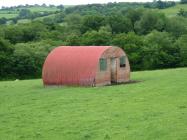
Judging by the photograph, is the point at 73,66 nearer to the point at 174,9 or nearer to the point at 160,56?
the point at 160,56

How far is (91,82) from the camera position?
116 ft

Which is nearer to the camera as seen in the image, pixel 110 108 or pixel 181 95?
pixel 110 108

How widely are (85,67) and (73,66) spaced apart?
1.03m

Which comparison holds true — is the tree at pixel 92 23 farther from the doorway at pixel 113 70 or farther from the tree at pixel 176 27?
the doorway at pixel 113 70

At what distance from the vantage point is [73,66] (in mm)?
36625

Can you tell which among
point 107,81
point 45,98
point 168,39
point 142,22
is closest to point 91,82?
point 107,81

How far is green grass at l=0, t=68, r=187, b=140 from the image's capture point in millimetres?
16672

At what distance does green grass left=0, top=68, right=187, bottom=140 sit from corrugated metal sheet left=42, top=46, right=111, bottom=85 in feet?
18.6

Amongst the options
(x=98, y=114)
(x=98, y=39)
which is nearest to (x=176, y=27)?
(x=98, y=39)

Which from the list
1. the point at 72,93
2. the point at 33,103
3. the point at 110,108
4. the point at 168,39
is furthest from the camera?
the point at 168,39

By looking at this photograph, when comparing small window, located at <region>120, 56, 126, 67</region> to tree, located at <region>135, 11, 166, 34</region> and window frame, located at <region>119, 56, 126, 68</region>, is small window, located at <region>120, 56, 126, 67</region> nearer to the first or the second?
window frame, located at <region>119, 56, 126, 68</region>

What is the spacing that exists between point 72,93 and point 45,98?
8.80 feet

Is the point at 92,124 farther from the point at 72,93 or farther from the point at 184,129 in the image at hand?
the point at 72,93

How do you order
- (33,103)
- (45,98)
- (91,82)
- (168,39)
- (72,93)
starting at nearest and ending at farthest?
(33,103), (45,98), (72,93), (91,82), (168,39)
